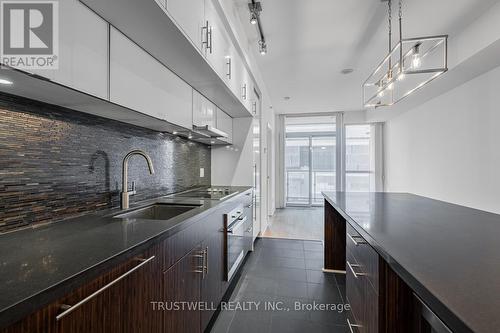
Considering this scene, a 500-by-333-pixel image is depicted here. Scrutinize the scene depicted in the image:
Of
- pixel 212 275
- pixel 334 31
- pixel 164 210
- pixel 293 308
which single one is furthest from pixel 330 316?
pixel 334 31

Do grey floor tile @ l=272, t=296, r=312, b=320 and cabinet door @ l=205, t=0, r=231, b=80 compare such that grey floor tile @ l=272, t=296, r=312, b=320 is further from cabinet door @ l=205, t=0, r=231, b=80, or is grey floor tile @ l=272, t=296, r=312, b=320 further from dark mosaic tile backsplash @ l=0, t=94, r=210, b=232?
cabinet door @ l=205, t=0, r=231, b=80

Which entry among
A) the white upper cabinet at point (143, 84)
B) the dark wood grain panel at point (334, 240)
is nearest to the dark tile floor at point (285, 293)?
the dark wood grain panel at point (334, 240)

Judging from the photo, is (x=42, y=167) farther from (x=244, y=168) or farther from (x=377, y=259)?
(x=244, y=168)

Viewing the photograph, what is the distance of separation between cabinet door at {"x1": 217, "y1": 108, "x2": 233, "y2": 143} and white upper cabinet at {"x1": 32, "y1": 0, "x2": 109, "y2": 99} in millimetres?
1770

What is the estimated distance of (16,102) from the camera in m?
1.06

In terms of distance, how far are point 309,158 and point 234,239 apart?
5216 mm

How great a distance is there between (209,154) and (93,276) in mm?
2711

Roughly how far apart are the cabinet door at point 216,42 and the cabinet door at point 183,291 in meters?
1.39

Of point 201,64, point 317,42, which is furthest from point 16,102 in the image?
point 317,42

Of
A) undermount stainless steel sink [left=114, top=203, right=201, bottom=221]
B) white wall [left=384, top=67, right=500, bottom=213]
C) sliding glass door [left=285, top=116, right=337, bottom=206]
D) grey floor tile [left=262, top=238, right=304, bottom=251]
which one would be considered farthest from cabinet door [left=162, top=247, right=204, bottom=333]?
sliding glass door [left=285, top=116, right=337, bottom=206]

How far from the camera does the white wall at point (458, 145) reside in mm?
2896

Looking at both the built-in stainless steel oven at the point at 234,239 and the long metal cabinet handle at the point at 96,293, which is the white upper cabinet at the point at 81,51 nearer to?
the long metal cabinet handle at the point at 96,293

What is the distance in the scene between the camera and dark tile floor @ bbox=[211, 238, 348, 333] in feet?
5.97

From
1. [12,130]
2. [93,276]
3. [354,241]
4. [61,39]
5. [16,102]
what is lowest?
[354,241]
